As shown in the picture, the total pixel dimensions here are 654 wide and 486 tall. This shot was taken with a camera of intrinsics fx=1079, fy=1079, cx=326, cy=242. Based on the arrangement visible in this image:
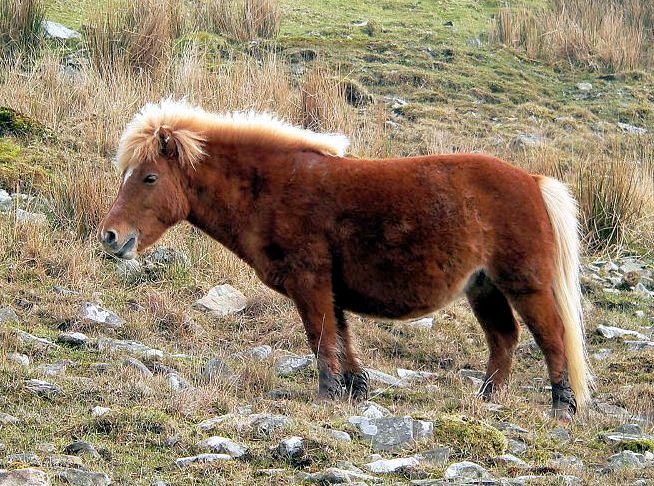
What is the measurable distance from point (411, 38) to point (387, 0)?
235 centimetres

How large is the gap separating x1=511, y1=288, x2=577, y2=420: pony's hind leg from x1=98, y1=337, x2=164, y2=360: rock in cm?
242

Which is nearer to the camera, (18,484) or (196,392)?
(18,484)

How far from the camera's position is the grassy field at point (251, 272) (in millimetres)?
5531

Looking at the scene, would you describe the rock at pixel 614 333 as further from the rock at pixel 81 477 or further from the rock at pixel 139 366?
the rock at pixel 81 477

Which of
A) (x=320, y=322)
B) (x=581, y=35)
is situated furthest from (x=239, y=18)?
(x=320, y=322)

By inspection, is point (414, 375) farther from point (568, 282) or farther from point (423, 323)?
point (568, 282)

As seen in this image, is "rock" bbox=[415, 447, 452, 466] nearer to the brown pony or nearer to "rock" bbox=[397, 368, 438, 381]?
the brown pony

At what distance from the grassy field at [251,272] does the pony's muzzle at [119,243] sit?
2.27 ft

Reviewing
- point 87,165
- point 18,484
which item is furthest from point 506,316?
point 87,165

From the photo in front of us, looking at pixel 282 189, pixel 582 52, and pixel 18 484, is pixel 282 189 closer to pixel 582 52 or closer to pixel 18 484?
pixel 18 484

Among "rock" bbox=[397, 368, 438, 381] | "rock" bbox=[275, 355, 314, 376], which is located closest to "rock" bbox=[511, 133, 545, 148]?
"rock" bbox=[397, 368, 438, 381]

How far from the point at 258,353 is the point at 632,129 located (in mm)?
8979

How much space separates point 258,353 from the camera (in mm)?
7781

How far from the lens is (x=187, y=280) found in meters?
8.95
